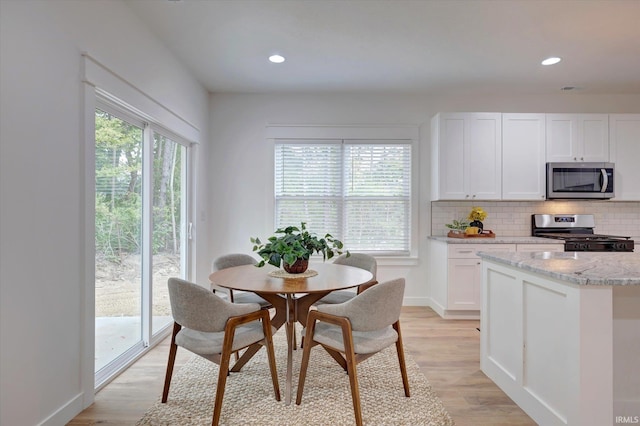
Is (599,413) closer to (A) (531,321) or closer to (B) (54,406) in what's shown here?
(A) (531,321)

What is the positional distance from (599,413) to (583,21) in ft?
8.86

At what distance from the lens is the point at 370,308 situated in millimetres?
1782

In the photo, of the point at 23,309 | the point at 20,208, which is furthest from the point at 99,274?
the point at 20,208

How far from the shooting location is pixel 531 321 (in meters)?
1.93

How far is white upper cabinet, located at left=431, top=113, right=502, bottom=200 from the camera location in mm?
3953

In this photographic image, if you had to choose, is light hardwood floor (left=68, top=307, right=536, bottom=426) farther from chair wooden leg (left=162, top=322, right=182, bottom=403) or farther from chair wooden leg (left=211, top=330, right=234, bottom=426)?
chair wooden leg (left=211, top=330, right=234, bottom=426)

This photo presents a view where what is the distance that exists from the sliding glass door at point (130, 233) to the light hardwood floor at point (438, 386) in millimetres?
177

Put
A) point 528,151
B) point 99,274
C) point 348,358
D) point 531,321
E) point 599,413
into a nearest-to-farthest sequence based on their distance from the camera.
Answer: point 599,413, point 348,358, point 531,321, point 99,274, point 528,151

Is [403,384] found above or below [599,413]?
below

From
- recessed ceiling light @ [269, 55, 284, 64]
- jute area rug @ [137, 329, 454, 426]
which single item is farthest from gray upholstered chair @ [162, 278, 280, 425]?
recessed ceiling light @ [269, 55, 284, 64]

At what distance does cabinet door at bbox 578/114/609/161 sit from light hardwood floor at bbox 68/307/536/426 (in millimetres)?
2568

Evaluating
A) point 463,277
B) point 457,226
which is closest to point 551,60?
point 457,226

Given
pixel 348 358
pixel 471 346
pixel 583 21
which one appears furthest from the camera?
pixel 471 346

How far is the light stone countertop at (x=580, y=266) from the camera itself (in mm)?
1507
